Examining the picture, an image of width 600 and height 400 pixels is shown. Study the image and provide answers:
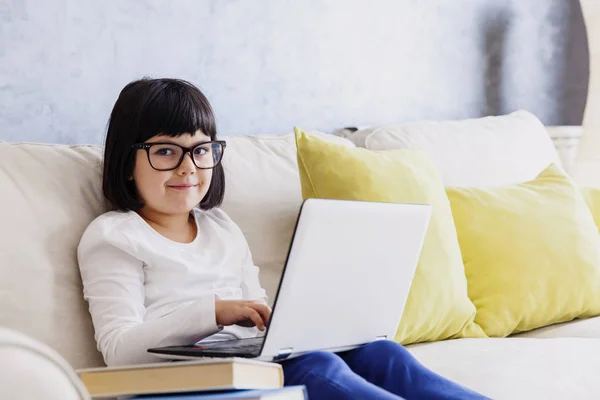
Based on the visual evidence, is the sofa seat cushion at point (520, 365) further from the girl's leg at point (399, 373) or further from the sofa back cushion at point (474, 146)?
the sofa back cushion at point (474, 146)

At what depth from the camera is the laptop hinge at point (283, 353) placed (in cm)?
124

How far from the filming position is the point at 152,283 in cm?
148

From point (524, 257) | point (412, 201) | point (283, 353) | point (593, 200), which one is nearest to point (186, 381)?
point (283, 353)

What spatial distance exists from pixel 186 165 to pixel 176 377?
62 cm

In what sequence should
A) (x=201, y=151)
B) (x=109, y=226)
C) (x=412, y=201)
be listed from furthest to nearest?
(x=412, y=201) < (x=201, y=151) < (x=109, y=226)

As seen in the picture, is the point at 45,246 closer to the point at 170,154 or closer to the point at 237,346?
the point at 170,154

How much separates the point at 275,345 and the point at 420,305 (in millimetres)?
586

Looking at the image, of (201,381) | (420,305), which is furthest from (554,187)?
(201,381)

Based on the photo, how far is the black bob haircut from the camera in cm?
152

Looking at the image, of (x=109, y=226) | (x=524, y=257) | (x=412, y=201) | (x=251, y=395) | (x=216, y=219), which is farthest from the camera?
(x=524, y=257)

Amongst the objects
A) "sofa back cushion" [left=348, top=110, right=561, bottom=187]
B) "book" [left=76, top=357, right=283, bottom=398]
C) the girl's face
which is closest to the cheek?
the girl's face

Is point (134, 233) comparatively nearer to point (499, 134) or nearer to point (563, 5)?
point (499, 134)

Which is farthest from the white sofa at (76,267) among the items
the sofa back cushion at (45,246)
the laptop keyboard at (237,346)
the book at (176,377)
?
the book at (176,377)

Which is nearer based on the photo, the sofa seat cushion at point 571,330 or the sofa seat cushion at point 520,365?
the sofa seat cushion at point 520,365
